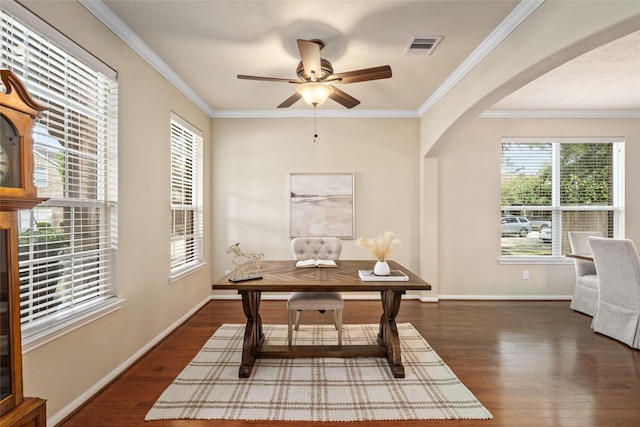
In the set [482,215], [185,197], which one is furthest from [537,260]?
[185,197]

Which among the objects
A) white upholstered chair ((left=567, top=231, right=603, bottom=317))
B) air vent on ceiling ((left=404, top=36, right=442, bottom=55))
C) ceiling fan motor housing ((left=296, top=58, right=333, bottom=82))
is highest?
air vent on ceiling ((left=404, top=36, right=442, bottom=55))

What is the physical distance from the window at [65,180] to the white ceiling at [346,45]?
0.61m

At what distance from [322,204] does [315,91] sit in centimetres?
221

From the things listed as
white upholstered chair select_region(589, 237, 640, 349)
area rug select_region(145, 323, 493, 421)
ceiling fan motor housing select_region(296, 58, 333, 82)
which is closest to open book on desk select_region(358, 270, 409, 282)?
area rug select_region(145, 323, 493, 421)

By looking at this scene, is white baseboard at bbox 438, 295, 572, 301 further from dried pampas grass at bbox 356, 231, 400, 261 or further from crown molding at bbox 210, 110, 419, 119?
crown molding at bbox 210, 110, 419, 119

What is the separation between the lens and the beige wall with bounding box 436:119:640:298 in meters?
4.48

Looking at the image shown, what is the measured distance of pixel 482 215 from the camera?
452 cm

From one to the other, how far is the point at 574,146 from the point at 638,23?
3536 millimetres

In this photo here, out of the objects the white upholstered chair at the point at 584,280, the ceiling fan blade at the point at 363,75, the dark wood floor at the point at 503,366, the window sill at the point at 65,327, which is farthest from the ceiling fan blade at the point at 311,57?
the white upholstered chair at the point at 584,280

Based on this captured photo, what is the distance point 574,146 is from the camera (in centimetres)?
450

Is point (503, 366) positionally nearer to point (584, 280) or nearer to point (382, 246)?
point (382, 246)

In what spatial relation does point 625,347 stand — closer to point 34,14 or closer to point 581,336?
point 581,336

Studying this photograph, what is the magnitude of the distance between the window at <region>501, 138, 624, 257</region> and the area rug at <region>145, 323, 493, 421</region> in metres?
2.78

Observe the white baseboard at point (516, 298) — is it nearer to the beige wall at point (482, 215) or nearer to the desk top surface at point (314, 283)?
the beige wall at point (482, 215)
